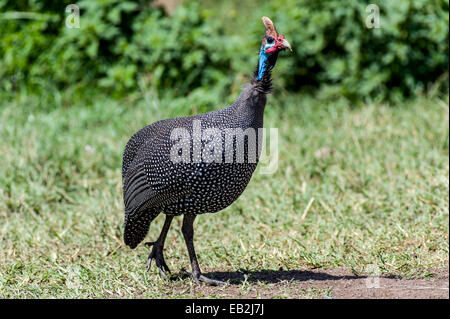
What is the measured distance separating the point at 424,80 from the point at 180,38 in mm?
2477

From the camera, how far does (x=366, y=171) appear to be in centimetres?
525

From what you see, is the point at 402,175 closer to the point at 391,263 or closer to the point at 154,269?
the point at 391,263

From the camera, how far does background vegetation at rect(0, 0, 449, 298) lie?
409cm

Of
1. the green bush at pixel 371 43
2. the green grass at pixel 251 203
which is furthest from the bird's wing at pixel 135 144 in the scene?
the green bush at pixel 371 43

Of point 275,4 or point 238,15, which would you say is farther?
point 238,15

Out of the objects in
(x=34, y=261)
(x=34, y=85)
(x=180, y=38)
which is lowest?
(x=34, y=261)

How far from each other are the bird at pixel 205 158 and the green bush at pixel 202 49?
3.09 metres

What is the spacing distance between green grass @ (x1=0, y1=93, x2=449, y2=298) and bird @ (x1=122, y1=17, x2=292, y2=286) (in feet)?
1.50

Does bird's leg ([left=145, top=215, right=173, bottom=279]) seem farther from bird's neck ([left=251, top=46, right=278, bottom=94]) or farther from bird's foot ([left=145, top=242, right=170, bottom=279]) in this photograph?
bird's neck ([left=251, top=46, right=278, bottom=94])

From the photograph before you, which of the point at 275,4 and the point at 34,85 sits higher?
the point at 275,4

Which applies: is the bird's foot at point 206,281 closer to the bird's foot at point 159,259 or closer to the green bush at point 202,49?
the bird's foot at point 159,259

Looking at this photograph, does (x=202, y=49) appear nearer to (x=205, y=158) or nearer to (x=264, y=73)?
(x=264, y=73)

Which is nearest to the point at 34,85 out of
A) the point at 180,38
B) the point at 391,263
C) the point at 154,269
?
the point at 180,38

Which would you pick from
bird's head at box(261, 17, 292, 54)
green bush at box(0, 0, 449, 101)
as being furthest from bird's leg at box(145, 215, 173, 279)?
green bush at box(0, 0, 449, 101)
